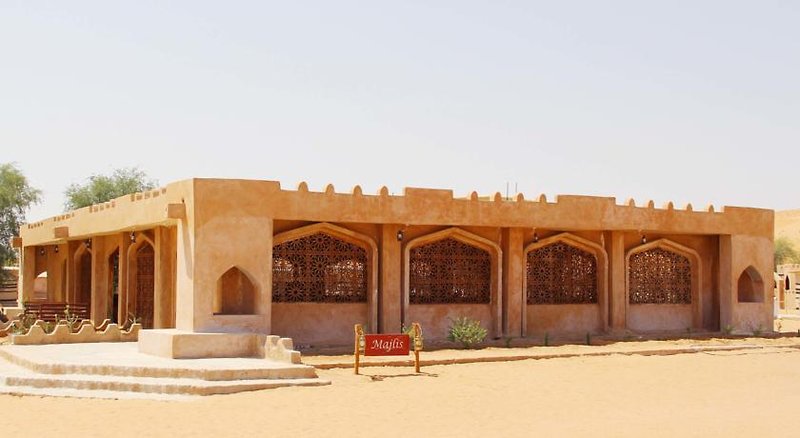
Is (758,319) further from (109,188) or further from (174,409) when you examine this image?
(109,188)

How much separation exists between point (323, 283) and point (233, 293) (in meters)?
1.78

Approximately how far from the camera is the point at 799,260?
73875mm

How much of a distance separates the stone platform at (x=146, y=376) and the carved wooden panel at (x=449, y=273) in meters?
5.03

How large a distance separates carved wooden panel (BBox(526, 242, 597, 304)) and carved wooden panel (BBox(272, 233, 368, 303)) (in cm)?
389

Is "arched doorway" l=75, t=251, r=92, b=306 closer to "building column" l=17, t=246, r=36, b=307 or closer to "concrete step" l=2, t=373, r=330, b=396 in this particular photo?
"building column" l=17, t=246, r=36, b=307

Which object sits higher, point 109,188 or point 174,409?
point 109,188

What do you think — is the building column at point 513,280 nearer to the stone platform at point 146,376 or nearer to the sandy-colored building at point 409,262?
the sandy-colored building at point 409,262

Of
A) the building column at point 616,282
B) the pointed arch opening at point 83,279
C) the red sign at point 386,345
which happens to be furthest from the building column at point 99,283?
the building column at point 616,282

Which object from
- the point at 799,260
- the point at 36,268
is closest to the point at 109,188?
the point at 36,268

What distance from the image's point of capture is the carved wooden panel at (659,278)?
22656mm

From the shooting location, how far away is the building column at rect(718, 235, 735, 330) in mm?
23031

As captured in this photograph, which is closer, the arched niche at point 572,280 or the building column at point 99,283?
the arched niche at point 572,280

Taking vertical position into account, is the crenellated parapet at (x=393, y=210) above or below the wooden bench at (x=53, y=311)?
above

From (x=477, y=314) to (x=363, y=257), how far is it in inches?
108
